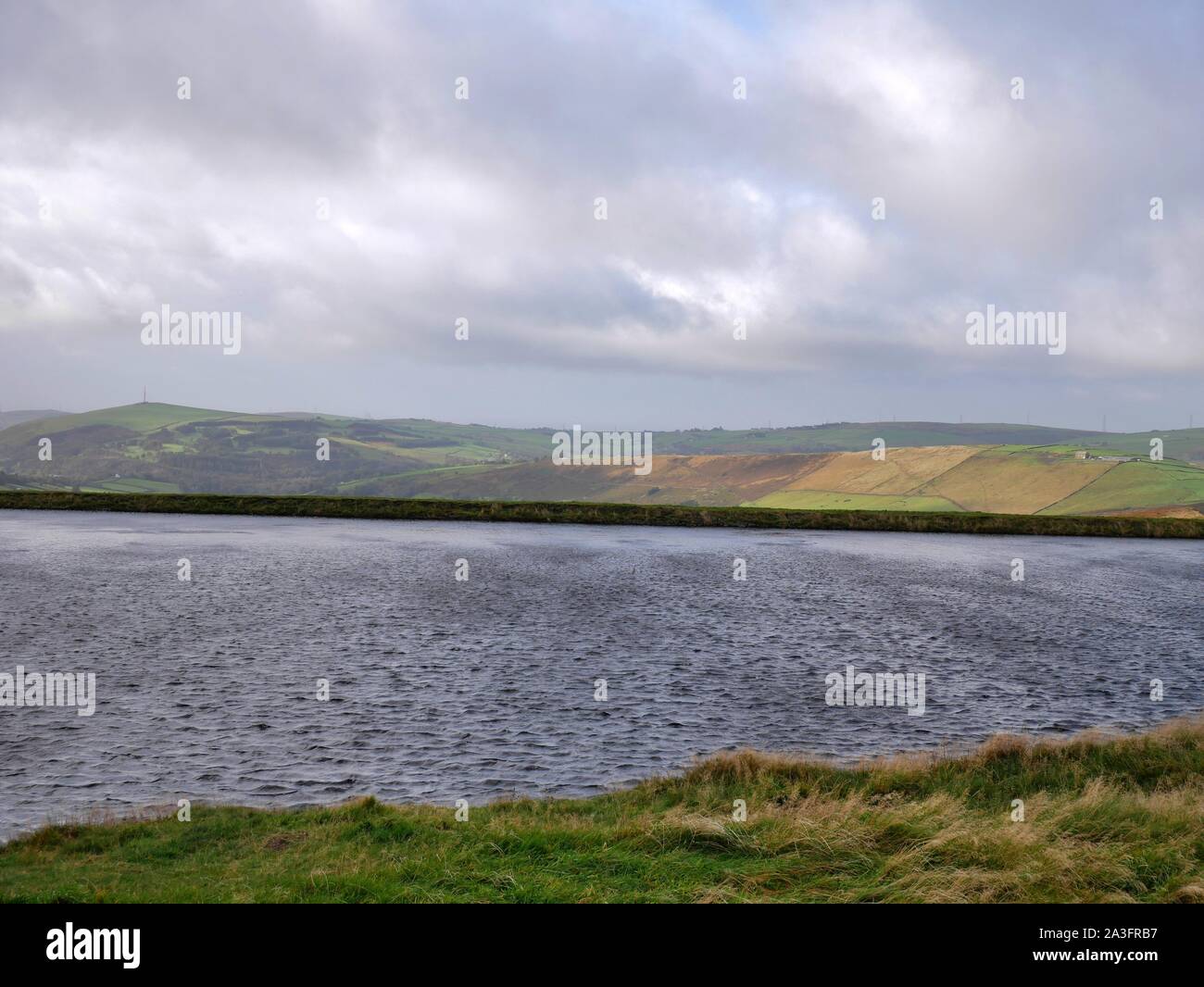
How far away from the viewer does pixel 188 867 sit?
12297mm

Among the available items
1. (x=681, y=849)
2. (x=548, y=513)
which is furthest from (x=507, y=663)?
(x=548, y=513)

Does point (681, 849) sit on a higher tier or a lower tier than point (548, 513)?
lower

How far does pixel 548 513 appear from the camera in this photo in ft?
368

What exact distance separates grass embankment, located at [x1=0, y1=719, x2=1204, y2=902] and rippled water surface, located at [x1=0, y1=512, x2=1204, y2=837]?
2.33 meters

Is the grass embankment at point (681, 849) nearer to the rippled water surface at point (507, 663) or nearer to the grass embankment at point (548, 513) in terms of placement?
the rippled water surface at point (507, 663)

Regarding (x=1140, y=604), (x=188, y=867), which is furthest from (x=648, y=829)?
(x=1140, y=604)

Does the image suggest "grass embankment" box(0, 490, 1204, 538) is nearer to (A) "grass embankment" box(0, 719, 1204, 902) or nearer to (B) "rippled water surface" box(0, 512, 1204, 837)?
(B) "rippled water surface" box(0, 512, 1204, 837)

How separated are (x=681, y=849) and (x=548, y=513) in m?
100.0

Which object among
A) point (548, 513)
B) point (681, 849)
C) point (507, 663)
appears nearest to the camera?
point (681, 849)

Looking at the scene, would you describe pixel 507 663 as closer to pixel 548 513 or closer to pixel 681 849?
pixel 681 849

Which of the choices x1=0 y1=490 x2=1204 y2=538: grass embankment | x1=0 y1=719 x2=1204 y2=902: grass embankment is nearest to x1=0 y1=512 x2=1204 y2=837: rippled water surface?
x1=0 y1=719 x2=1204 y2=902: grass embankment

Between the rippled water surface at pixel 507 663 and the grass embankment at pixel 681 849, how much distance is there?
233cm
